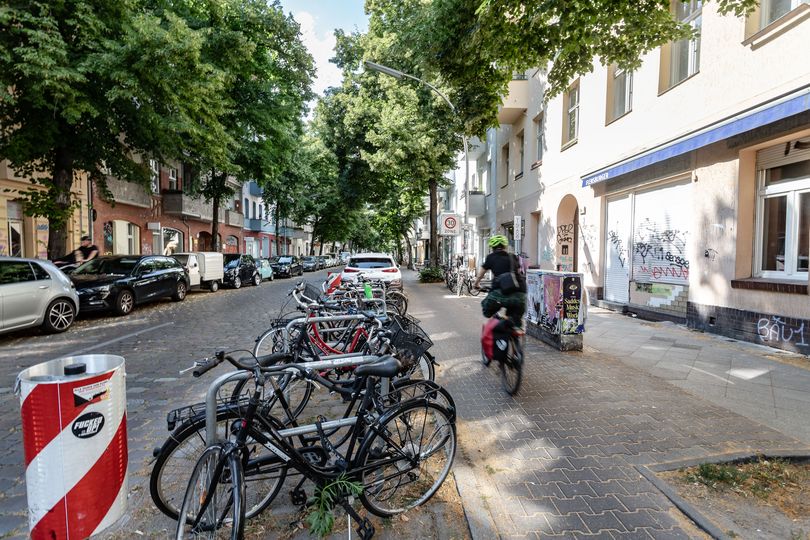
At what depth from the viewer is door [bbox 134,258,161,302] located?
11.8 metres

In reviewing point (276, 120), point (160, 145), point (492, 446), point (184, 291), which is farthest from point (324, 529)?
point (276, 120)

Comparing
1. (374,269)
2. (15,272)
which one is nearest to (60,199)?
(15,272)

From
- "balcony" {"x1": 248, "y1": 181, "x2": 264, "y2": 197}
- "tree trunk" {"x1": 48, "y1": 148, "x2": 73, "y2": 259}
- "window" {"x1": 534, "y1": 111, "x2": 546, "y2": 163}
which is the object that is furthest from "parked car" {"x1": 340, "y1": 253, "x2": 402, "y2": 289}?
"balcony" {"x1": 248, "y1": 181, "x2": 264, "y2": 197}

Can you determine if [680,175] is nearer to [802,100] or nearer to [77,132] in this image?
[802,100]

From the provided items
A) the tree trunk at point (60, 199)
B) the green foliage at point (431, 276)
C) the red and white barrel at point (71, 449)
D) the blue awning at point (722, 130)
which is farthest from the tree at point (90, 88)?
the green foliage at point (431, 276)

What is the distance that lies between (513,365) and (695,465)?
6.35 ft

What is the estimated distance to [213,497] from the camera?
2314 mm

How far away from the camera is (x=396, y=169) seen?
21.4 meters

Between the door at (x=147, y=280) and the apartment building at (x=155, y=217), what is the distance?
643 centimetres

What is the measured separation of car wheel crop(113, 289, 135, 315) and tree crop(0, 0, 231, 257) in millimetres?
2732

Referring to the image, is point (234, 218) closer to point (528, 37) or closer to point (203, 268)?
point (203, 268)

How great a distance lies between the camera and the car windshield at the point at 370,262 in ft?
42.0

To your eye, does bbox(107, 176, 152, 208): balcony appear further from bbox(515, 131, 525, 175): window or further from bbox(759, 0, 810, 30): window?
bbox(759, 0, 810, 30): window

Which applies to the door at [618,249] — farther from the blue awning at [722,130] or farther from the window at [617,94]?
the window at [617,94]
